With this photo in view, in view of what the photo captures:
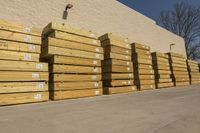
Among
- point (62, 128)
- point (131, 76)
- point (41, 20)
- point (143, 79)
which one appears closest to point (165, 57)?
point (143, 79)

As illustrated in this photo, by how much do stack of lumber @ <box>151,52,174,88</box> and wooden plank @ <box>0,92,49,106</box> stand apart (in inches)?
298

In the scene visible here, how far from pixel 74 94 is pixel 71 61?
3.62ft

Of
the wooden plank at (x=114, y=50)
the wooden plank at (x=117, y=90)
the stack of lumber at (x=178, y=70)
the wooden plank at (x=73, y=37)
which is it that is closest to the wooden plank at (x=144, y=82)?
the wooden plank at (x=117, y=90)

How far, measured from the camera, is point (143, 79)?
419 inches

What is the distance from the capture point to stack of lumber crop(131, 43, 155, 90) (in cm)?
1038

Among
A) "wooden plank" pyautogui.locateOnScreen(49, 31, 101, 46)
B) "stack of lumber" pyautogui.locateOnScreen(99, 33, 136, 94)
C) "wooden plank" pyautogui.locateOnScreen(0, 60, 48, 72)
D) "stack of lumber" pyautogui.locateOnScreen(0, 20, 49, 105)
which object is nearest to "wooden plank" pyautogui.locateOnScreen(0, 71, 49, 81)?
"stack of lumber" pyautogui.locateOnScreen(0, 20, 49, 105)

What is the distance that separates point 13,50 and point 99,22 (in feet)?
18.2

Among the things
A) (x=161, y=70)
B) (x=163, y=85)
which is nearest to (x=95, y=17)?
(x=161, y=70)

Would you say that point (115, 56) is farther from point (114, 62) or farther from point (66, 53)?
point (66, 53)

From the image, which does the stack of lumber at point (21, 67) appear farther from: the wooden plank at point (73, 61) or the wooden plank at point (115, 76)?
the wooden plank at point (115, 76)

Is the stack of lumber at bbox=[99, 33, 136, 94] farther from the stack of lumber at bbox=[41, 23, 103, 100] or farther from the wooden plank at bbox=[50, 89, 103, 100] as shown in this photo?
the wooden plank at bbox=[50, 89, 103, 100]

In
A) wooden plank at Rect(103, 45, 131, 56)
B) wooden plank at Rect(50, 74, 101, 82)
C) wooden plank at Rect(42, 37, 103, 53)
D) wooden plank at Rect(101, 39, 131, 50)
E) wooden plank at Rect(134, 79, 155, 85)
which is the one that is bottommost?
wooden plank at Rect(134, 79, 155, 85)

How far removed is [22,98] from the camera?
574 centimetres

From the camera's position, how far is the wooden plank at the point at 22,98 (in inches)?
215
